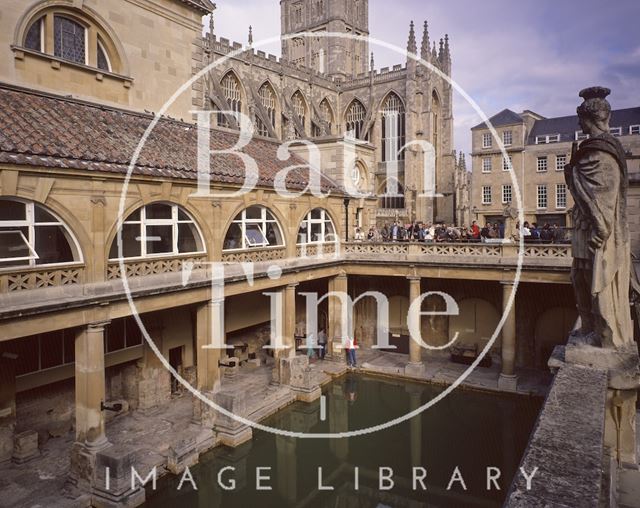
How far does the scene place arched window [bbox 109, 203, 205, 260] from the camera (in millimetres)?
14913

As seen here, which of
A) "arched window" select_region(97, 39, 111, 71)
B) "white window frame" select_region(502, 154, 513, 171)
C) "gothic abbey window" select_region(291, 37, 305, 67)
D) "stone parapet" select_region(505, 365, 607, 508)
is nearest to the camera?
"stone parapet" select_region(505, 365, 607, 508)

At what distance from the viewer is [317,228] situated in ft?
78.2

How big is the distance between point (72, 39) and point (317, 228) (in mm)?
12289

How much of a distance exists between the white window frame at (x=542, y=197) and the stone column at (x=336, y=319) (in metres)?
32.0

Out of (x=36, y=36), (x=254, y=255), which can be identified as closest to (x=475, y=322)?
(x=254, y=255)

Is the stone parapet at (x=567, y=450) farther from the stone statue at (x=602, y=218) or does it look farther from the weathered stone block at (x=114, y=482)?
the weathered stone block at (x=114, y=482)

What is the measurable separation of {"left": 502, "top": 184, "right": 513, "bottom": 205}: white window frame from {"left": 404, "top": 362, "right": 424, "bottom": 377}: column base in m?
31.8

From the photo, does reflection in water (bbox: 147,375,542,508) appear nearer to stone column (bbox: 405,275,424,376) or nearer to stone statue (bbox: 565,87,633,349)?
stone column (bbox: 405,275,424,376)

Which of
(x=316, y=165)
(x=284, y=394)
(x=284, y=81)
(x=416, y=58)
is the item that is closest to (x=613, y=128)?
(x=416, y=58)

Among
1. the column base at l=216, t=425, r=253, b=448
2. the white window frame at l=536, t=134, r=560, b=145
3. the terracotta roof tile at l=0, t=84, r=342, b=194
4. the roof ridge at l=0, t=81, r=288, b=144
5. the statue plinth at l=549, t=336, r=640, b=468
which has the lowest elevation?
the column base at l=216, t=425, r=253, b=448

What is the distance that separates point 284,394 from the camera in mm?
20078

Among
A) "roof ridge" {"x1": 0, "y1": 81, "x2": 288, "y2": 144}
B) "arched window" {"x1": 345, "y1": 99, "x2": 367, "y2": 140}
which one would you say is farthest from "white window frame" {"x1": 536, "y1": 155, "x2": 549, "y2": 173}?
"roof ridge" {"x1": 0, "y1": 81, "x2": 288, "y2": 144}

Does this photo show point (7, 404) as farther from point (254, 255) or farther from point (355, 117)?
point (355, 117)

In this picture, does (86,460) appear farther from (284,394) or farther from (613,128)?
(613,128)
